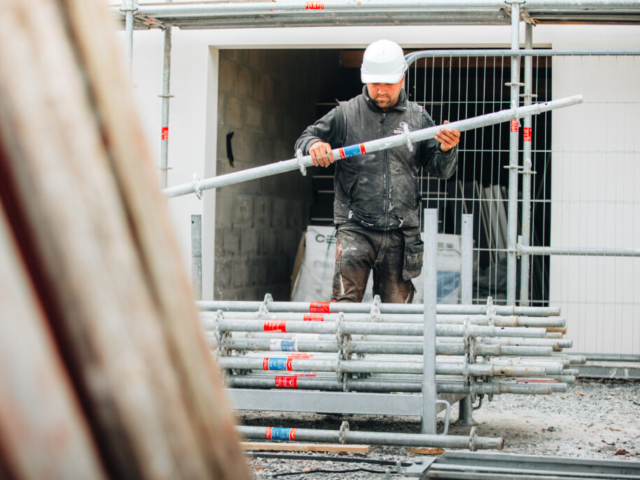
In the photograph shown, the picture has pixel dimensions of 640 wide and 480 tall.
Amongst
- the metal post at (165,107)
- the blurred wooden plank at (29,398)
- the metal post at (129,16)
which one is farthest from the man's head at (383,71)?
the blurred wooden plank at (29,398)

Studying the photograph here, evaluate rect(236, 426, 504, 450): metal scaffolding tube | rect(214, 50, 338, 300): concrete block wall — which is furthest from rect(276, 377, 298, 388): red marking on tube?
rect(214, 50, 338, 300): concrete block wall

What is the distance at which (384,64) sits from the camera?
5.00 meters

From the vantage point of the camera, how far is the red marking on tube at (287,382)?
4070 millimetres

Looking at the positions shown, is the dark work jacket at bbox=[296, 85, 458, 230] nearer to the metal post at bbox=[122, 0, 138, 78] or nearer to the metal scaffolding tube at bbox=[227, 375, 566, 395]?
the metal scaffolding tube at bbox=[227, 375, 566, 395]

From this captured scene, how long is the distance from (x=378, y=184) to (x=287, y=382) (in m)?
1.50

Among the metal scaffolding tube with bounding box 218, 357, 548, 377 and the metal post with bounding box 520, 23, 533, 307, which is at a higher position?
the metal post with bounding box 520, 23, 533, 307

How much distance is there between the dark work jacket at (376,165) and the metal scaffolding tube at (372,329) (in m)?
1.18

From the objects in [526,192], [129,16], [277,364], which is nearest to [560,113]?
[526,192]

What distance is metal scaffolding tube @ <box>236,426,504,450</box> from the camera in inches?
147

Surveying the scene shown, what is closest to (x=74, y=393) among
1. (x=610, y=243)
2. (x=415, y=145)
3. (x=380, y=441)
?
(x=380, y=441)

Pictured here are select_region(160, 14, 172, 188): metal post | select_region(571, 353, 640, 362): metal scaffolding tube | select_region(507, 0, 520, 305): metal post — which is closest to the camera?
select_region(507, 0, 520, 305): metal post

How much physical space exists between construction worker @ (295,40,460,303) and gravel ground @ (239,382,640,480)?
82 cm

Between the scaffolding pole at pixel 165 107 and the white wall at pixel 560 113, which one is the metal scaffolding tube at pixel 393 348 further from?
the scaffolding pole at pixel 165 107

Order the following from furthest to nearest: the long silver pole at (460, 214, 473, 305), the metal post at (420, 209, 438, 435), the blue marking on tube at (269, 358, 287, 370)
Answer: the long silver pole at (460, 214, 473, 305) → the blue marking on tube at (269, 358, 287, 370) → the metal post at (420, 209, 438, 435)
